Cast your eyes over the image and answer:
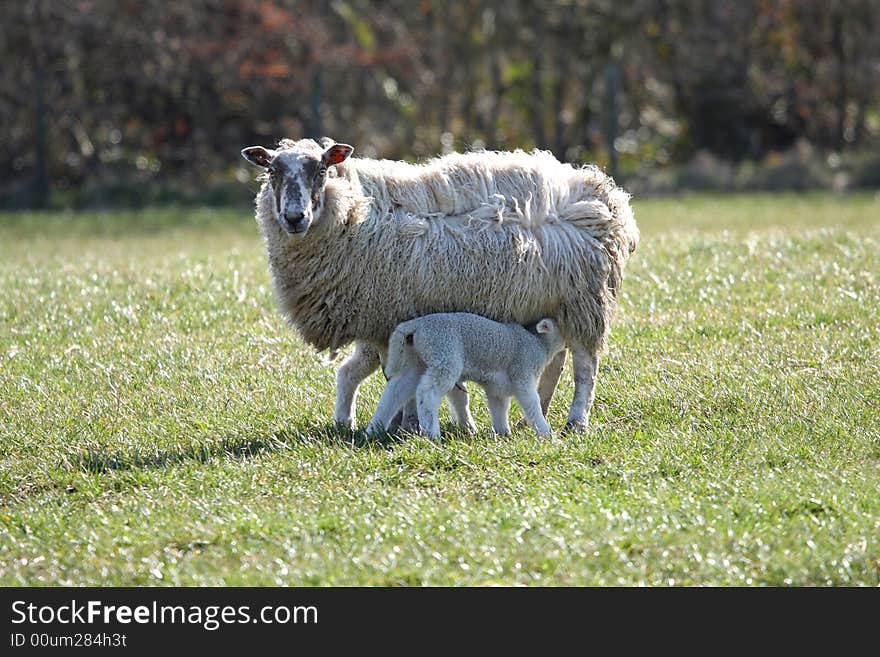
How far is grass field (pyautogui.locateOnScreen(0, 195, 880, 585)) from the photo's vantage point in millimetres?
5039

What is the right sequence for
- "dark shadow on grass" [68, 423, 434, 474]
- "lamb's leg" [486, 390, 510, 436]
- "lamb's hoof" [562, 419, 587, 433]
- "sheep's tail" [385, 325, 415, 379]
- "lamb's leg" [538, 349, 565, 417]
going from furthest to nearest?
"lamb's leg" [538, 349, 565, 417]
"lamb's hoof" [562, 419, 587, 433]
"lamb's leg" [486, 390, 510, 436]
"sheep's tail" [385, 325, 415, 379]
"dark shadow on grass" [68, 423, 434, 474]

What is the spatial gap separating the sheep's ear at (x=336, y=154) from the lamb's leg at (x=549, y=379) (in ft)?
5.13

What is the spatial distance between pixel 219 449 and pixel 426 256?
144 cm

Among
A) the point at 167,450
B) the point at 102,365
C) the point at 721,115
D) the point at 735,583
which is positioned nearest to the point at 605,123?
the point at 721,115

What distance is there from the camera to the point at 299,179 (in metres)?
6.65

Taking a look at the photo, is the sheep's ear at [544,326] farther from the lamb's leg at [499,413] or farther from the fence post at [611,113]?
the fence post at [611,113]

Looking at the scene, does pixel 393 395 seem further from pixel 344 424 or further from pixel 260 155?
pixel 260 155

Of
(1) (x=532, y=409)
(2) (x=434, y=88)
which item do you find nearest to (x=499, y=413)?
(1) (x=532, y=409)

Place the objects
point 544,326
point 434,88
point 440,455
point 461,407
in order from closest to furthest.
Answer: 1. point 440,455
2. point 544,326
3. point 461,407
4. point 434,88

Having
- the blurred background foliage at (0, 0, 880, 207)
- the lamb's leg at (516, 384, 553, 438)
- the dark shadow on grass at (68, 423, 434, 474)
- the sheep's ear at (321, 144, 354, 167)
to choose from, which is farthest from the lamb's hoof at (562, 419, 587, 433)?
the blurred background foliage at (0, 0, 880, 207)

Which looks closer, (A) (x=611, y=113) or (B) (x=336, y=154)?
(B) (x=336, y=154)

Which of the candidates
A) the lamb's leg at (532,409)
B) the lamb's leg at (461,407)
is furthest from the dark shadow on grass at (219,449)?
the lamb's leg at (532,409)

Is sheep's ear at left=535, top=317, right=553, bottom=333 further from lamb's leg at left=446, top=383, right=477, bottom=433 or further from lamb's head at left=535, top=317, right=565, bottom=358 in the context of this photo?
lamb's leg at left=446, top=383, right=477, bottom=433
